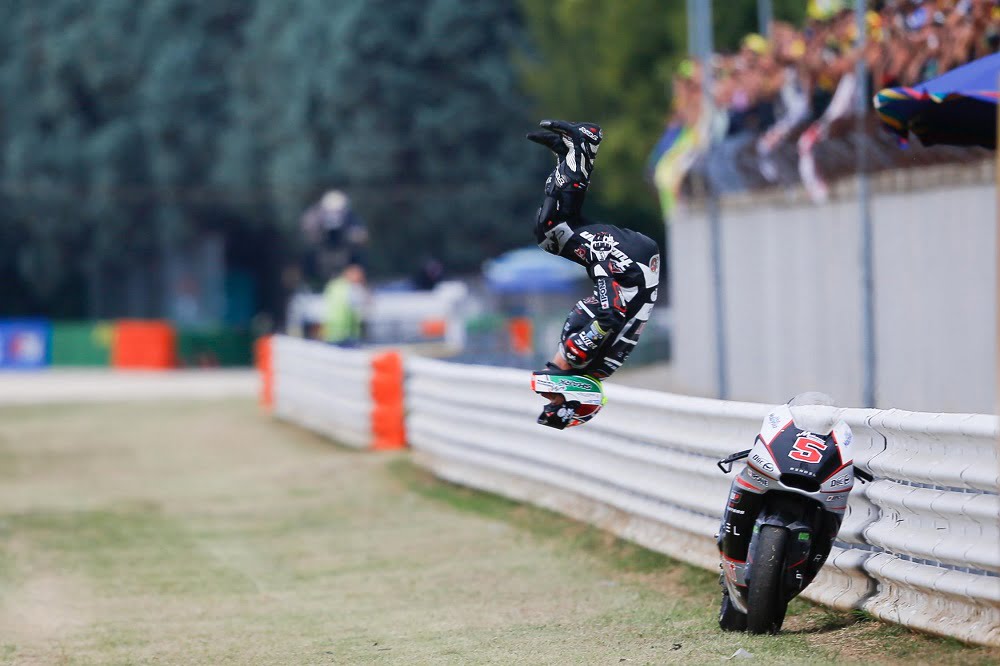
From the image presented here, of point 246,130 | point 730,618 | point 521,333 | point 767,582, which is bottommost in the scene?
point 730,618

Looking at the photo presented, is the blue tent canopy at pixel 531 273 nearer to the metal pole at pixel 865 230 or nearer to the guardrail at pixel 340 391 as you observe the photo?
the guardrail at pixel 340 391

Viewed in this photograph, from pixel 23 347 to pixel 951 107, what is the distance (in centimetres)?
3627

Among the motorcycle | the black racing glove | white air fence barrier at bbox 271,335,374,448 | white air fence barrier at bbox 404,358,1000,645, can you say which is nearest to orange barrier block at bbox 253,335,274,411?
white air fence barrier at bbox 271,335,374,448

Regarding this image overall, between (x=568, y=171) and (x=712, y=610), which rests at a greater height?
(x=568, y=171)

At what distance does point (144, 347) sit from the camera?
41406 millimetres

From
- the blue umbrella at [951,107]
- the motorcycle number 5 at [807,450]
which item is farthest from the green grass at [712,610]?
the blue umbrella at [951,107]

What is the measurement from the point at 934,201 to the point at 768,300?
15.8ft

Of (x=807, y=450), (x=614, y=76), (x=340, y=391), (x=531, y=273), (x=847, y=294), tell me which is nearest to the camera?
(x=807, y=450)

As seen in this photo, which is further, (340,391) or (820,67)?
(340,391)

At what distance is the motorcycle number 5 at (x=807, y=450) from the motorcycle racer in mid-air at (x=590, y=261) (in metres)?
1.42

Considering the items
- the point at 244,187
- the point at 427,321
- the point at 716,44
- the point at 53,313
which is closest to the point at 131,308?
the point at 53,313

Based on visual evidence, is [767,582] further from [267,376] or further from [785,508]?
[267,376]

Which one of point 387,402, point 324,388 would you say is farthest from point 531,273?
point 387,402

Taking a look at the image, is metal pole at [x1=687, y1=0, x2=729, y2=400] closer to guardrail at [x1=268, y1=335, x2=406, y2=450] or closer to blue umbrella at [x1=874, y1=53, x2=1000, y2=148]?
guardrail at [x1=268, y1=335, x2=406, y2=450]
